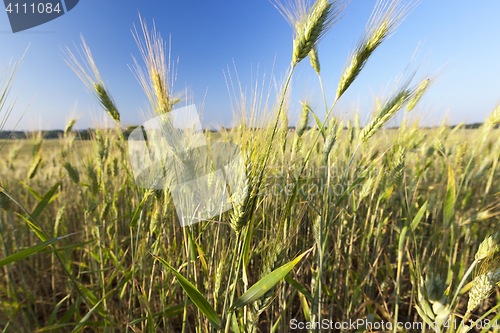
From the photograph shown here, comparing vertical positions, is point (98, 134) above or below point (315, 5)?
below

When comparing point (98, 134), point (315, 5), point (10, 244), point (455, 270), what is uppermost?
point (315, 5)

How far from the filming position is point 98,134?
1.58 m

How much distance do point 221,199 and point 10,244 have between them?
2221mm

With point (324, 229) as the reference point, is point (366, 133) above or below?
above

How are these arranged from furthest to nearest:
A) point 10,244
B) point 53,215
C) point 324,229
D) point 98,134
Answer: point 53,215, point 10,244, point 98,134, point 324,229

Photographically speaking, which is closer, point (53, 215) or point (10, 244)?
point (10, 244)

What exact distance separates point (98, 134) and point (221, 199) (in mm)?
1329

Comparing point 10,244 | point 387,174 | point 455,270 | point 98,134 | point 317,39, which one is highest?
point 317,39

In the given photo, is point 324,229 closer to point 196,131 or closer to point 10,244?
point 196,131

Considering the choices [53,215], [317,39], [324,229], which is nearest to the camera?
[317,39]

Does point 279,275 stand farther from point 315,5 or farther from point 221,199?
point 315,5

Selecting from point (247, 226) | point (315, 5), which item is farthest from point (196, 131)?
point (315, 5)

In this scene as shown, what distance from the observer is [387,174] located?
1448 mm

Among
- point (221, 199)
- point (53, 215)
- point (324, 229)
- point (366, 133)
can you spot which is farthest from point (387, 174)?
point (53, 215)
